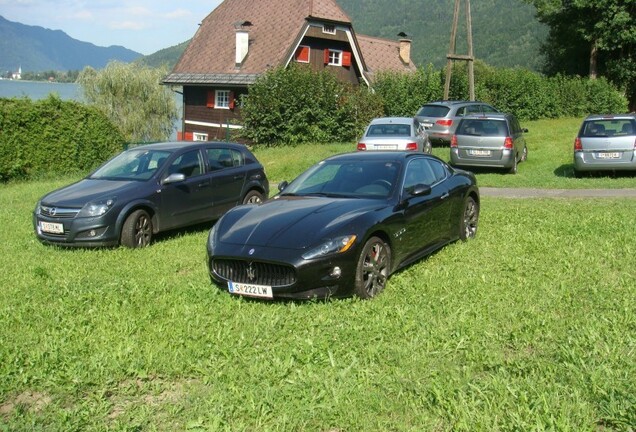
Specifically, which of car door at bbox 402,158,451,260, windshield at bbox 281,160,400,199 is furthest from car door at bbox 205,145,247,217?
car door at bbox 402,158,451,260

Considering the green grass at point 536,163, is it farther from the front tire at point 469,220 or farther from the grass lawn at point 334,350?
the grass lawn at point 334,350

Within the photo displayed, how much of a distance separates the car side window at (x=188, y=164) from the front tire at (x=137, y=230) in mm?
989

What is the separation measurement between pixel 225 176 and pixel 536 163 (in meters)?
12.9

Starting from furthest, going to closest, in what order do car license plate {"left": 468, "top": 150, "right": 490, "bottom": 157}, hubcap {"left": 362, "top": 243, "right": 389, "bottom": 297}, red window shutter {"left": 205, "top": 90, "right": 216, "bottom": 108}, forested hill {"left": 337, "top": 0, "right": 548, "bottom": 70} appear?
1. forested hill {"left": 337, "top": 0, "right": 548, "bottom": 70}
2. red window shutter {"left": 205, "top": 90, "right": 216, "bottom": 108}
3. car license plate {"left": 468, "top": 150, "right": 490, "bottom": 157}
4. hubcap {"left": 362, "top": 243, "right": 389, "bottom": 297}

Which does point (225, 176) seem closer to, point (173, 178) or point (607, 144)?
point (173, 178)

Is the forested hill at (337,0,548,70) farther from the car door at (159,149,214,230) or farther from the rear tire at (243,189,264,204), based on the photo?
the car door at (159,149,214,230)

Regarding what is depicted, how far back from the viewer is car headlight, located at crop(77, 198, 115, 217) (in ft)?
32.8

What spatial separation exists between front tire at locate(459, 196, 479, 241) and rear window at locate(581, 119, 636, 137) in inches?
350

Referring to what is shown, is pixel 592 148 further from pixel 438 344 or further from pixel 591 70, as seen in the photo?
pixel 591 70

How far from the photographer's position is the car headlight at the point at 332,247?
6.76 meters

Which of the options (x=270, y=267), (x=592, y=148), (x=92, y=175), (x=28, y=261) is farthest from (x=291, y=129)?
(x=270, y=267)

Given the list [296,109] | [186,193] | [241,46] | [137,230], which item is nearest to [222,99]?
[241,46]

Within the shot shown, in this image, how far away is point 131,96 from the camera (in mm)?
48344

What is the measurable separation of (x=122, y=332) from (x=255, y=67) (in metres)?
33.1
